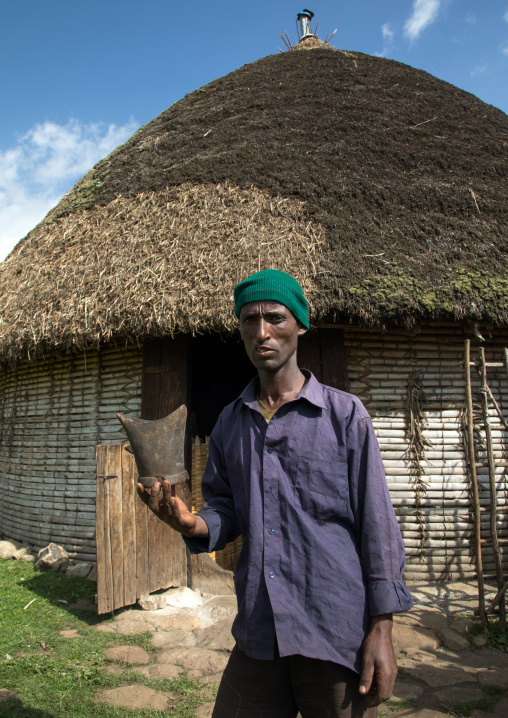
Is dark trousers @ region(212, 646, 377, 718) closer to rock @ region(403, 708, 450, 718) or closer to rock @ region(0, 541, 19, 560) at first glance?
rock @ region(403, 708, 450, 718)

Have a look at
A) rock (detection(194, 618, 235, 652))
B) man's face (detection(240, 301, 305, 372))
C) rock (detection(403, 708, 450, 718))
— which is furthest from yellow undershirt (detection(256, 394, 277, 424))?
rock (detection(194, 618, 235, 652))

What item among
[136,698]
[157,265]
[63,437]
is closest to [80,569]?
[63,437]

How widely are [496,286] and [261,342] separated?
3640 millimetres

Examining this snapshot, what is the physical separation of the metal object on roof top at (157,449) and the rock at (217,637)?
2.58 m

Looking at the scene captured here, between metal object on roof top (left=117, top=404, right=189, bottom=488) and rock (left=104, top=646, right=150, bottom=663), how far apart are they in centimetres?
249

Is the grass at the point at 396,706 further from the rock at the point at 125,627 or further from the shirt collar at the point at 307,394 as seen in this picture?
the shirt collar at the point at 307,394

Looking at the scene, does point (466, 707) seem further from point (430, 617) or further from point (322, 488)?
point (322, 488)

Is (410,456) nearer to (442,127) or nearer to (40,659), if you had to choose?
(40,659)

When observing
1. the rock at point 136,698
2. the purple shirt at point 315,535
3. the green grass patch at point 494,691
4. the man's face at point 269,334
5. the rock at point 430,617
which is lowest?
the rock at point 430,617

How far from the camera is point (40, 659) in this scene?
3152 mm

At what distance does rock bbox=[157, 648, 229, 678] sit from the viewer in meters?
3.11

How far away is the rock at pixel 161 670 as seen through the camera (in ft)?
9.84

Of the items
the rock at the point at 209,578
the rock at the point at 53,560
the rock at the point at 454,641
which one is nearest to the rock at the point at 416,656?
the rock at the point at 454,641

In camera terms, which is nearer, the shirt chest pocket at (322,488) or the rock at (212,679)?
the shirt chest pocket at (322,488)
